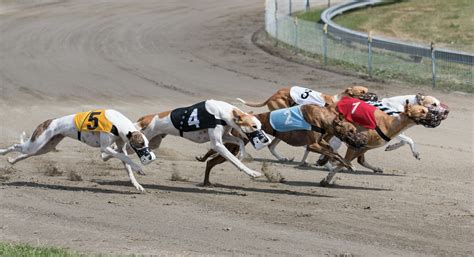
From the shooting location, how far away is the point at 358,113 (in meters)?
13.3

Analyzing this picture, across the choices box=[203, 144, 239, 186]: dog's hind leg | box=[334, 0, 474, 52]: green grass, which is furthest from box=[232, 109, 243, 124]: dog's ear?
box=[334, 0, 474, 52]: green grass

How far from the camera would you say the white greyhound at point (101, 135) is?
1237cm

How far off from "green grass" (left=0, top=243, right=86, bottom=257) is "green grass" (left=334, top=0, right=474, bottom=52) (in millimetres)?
19901

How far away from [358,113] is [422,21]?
20.0m

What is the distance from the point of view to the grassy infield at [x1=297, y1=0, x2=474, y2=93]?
75.2 ft

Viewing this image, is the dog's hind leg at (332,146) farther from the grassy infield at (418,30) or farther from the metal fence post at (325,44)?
the metal fence post at (325,44)

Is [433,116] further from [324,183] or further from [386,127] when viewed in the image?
[324,183]

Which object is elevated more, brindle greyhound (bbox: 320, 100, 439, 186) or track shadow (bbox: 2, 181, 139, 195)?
brindle greyhound (bbox: 320, 100, 439, 186)

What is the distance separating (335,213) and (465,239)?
1688 millimetres

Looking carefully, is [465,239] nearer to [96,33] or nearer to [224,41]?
[224,41]

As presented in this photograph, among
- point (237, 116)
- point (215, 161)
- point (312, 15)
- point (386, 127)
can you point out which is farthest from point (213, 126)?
point (312, 15)

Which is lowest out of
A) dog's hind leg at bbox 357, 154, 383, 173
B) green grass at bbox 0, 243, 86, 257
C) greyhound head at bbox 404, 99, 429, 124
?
dog's hind leg at bbox 357, 154, 383, 173

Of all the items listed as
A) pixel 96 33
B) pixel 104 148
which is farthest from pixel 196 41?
pixel 104 148

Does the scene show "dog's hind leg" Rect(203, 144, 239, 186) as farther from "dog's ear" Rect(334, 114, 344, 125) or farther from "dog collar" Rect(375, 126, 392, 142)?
"dog collar" Rect(375, 126, 392, 142)
